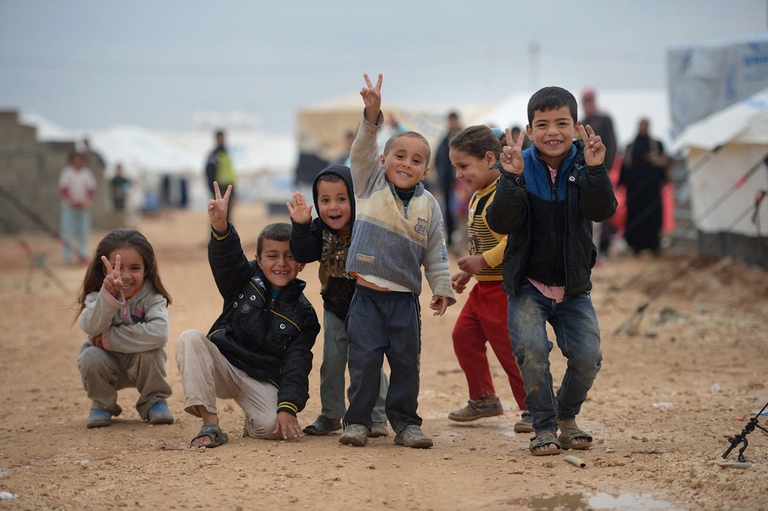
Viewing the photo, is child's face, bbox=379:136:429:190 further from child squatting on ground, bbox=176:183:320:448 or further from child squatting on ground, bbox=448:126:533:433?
child squatting on ground, bbox=176:183:320:448

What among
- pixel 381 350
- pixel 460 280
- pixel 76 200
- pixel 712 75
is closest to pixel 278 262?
pixel 381 350

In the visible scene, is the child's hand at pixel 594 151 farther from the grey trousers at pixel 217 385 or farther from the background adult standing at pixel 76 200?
the background adult standing at pixel 76 200

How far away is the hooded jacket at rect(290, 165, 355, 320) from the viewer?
4.59 meters

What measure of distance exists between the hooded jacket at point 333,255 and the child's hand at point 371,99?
43 centimetres

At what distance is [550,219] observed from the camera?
415cm

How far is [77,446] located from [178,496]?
134cm

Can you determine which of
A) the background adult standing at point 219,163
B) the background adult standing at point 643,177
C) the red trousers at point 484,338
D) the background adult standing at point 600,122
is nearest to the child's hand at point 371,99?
the red trousers at point 484,338

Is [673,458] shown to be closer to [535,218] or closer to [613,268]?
[535,218]

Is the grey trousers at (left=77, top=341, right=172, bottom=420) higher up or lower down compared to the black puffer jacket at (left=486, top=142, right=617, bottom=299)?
lower down

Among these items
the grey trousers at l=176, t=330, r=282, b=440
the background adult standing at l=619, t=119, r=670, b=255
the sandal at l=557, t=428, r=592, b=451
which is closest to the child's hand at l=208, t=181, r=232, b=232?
the grey trousers at l=176, t=330, r=282, b=440

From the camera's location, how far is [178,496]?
354 cm

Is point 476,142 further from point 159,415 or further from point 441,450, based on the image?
point 159,415

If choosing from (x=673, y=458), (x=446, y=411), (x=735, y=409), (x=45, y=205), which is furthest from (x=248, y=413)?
(x=45, y=205)

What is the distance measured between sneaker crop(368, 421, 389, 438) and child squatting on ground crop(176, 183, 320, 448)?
1.33 ft
